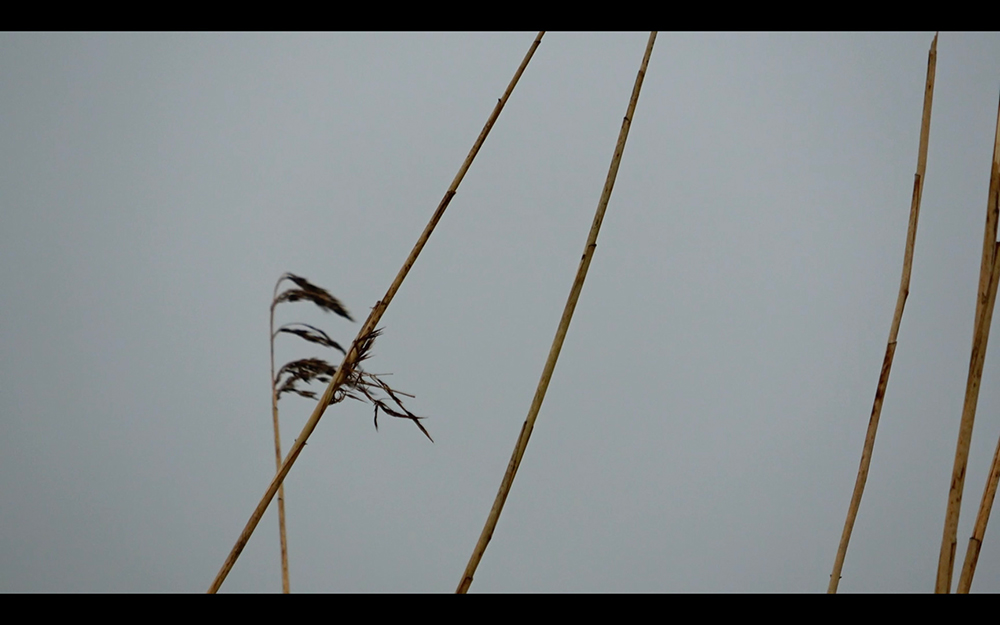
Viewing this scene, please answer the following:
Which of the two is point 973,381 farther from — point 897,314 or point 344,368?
point 344,368

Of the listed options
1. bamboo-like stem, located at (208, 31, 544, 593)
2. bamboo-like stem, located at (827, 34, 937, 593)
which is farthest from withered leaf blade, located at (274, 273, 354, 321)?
bamboo-like stem, located at (827, 34, 937, 593)

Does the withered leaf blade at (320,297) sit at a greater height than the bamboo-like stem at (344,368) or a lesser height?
greater

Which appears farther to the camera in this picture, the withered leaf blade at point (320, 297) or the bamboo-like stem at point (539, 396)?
the withered leaf blade at point (320, 297)

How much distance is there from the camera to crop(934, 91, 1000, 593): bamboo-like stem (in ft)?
1.33

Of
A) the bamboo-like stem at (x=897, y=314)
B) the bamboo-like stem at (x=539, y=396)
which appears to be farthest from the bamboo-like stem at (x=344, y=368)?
the bamboo-like stem at (x=897, y=314)

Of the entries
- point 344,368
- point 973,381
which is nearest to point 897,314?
point 973,381

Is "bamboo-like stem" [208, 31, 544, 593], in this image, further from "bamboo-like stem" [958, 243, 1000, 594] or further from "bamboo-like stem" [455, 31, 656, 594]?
"bamboo-like stem" [958, 243, 1000, 594]

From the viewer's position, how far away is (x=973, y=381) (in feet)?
1.34

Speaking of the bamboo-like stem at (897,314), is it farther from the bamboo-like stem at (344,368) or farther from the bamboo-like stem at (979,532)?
the bamboo-like stem at (344,368)

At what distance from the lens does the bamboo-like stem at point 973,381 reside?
0.41m
